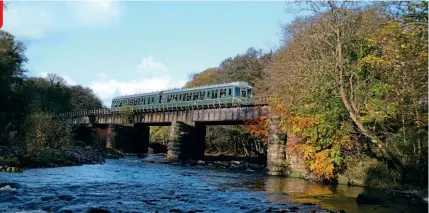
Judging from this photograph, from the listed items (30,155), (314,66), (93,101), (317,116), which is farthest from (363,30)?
(93,101)

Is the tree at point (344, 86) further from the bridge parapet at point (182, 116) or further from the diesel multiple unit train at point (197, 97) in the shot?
the diesel multiple unit train at point (197, 97)

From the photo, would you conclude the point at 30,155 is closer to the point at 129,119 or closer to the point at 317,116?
the point at 317,116

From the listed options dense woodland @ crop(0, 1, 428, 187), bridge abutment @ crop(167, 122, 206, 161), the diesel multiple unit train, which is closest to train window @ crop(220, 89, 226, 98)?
the diesel multiple unit train

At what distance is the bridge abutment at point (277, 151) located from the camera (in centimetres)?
2886

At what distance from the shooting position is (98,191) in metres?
17.0

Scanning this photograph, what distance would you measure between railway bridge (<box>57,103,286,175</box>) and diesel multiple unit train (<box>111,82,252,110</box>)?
63 centimetres

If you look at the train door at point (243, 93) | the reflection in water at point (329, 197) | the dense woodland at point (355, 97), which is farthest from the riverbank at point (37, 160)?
the train door at point (243, 93)

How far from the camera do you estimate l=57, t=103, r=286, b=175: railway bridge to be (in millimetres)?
29641

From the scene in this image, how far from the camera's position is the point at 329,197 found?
57.7 feet

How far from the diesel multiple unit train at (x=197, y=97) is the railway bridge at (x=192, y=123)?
632mm

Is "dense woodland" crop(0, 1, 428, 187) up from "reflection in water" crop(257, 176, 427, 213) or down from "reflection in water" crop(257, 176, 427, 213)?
up

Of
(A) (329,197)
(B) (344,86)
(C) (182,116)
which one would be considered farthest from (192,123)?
(A) (329,197)

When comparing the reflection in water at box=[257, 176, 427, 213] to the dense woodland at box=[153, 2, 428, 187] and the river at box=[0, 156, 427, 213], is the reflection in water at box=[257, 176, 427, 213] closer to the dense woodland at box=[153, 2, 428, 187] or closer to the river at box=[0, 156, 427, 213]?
the river at box=[0, 156, 427, 213]

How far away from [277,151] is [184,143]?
1680cm
